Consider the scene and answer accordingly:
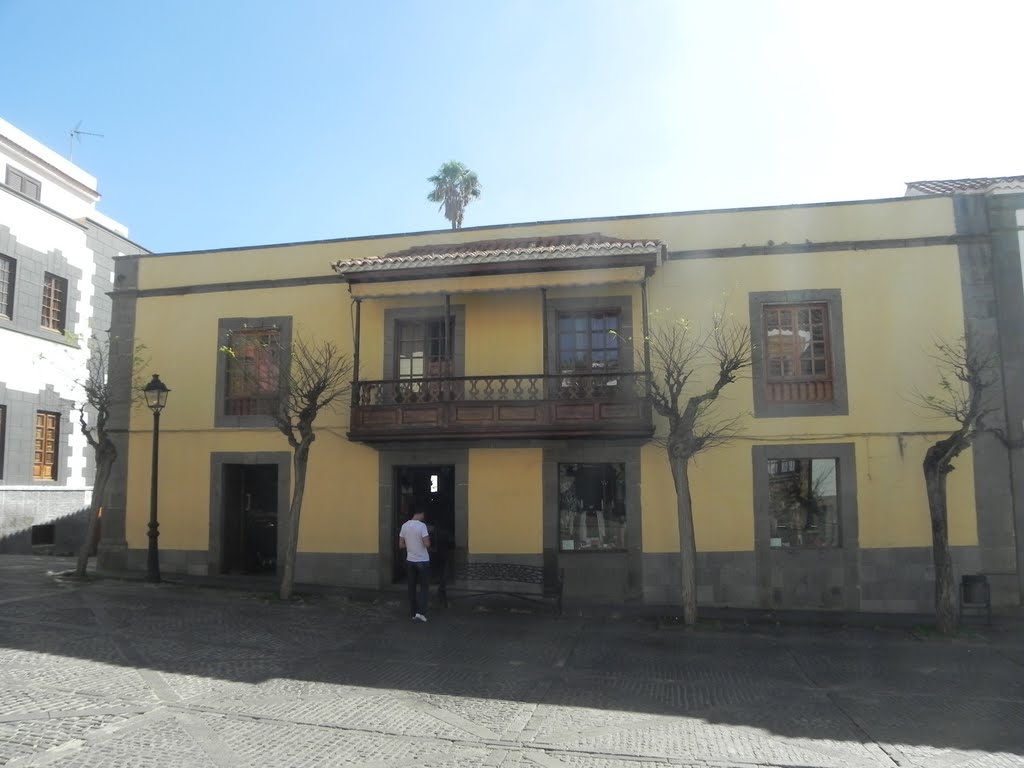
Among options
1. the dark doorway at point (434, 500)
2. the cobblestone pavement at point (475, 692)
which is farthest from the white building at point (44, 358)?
the dark doorway at point (434, 500)

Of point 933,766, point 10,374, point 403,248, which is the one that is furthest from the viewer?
point 10,374

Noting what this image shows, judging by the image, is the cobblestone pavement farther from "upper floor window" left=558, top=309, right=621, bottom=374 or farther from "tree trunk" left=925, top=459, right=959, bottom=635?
"upper floor window" left=558, top=309, right=621, bottom=374

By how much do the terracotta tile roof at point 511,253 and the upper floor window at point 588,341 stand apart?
1226mm

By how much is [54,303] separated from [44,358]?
3.18 meters

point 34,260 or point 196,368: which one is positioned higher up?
point 34,260

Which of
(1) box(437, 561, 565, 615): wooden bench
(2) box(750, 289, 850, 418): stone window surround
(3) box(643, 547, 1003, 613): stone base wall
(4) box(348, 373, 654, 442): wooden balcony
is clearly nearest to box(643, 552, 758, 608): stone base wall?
(3) box(643, 547, 1003, 613): stone base wall

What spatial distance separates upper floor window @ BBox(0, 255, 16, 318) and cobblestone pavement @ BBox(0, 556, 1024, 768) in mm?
8642

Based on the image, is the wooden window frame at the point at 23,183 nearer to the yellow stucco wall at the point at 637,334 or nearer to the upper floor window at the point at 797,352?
the yellow stucco wall at the point at 637,334

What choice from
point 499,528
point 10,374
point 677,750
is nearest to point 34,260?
point 10,374

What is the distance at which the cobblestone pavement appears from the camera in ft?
17.8

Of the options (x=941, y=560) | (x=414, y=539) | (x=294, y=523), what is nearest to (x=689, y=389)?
(x=941, y=560)

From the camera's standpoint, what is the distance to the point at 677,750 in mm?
5531

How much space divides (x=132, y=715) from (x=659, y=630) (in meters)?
6.55

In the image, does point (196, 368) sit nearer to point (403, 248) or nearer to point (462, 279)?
point (403, 248)
